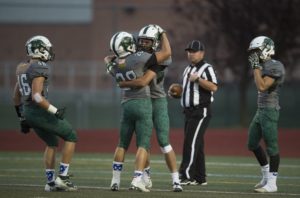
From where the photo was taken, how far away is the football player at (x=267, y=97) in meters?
12.1

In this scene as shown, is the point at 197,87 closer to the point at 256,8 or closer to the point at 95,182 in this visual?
the point at 95,182

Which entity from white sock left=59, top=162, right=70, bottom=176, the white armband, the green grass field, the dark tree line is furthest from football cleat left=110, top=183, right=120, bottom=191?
the dark tree line

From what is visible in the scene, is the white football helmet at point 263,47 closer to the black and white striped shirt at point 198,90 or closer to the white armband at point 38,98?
the black and white striped shirt at point 198,90

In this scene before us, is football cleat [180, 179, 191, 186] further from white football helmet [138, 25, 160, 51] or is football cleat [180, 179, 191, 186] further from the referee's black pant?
white football helmet [138, 25, 160, 51]

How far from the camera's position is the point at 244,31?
25.8 metres

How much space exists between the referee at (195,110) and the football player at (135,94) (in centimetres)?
149

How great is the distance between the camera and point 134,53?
38.4ft

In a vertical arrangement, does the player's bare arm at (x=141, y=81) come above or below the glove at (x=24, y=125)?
above

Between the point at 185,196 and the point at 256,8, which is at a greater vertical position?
the point at 256,8

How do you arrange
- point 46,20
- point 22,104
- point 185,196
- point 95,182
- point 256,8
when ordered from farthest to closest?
point 46,20 < point 256,8 < point 95,182 < point 22,104 < point 185,196

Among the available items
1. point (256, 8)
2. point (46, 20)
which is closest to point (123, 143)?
point (256, 8)

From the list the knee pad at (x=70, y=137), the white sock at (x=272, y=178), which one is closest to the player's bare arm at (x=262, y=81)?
the white sock at (x=272, y=178)

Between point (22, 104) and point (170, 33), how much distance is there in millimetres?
15320

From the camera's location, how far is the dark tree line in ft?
84.7
